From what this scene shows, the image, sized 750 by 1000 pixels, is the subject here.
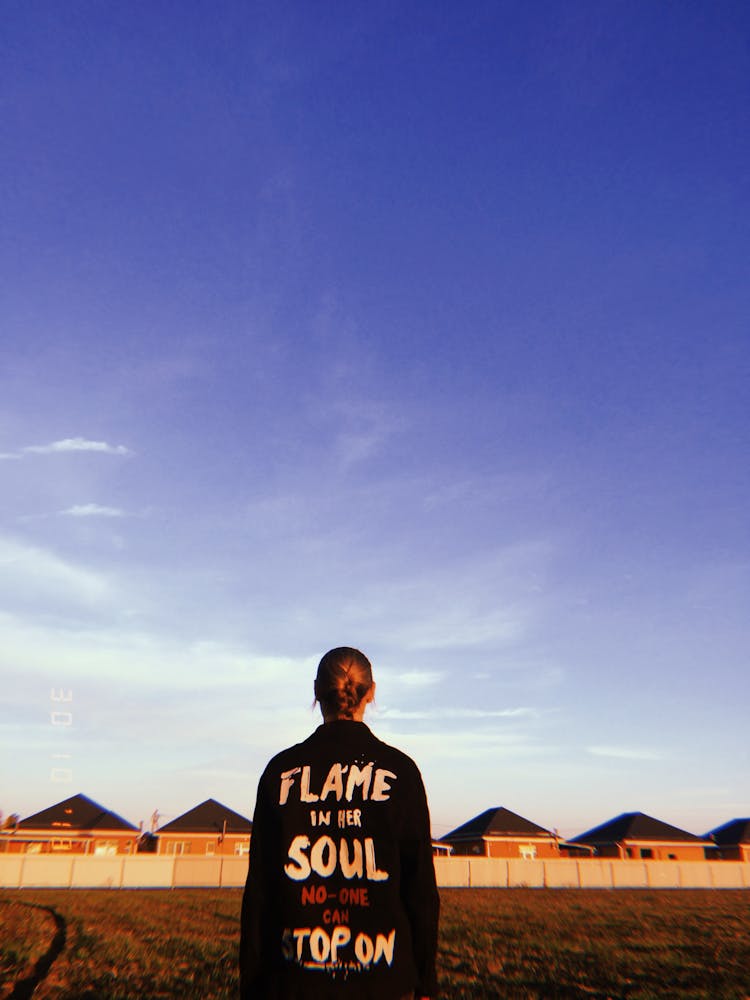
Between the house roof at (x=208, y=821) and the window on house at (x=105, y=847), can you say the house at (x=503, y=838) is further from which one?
the window on house at (x=105, y=847)

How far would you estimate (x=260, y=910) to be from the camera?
299cm

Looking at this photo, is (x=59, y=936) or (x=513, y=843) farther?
(x=513, y=843)

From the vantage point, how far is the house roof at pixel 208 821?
232 feet

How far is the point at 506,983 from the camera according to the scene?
36.7 ft

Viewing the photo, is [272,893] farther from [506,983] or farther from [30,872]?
[30,872]

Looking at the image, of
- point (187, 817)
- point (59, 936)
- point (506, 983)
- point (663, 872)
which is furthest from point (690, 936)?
point (187, 817)

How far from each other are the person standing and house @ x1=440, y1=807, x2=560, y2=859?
2921 inches

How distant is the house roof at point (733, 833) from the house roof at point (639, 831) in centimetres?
389

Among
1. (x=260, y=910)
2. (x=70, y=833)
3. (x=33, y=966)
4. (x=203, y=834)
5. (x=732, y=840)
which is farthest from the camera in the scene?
(x=732, y=840)

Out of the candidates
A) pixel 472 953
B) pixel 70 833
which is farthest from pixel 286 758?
pixel 70 833

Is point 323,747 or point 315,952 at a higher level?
point 323,747

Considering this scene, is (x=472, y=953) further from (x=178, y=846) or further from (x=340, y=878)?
(x=178, y=846)

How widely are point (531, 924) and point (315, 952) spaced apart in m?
21.4

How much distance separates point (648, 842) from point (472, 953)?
2642 inches
